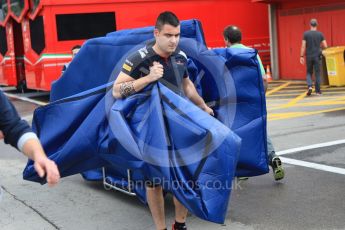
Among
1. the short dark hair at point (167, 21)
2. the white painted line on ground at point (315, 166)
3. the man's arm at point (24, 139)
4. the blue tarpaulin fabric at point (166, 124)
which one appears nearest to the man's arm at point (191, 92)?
the blue tarpaulin fabric at point (166, 124)

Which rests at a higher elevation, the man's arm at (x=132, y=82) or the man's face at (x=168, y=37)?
the man's face at (x=168, y=37)

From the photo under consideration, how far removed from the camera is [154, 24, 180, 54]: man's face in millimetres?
4344

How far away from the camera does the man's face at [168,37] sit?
171 inches

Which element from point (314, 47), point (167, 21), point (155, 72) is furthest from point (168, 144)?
point (314, 47)

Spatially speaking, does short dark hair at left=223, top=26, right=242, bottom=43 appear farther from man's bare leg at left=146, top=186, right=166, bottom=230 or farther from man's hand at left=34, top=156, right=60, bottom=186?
man's hand at left=34, top=156, right=60, bottom=186

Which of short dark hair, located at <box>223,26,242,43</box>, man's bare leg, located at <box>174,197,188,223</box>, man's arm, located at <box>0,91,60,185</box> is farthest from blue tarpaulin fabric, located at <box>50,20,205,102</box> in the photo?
man's arm, located at <box>0,91,60,185</box>

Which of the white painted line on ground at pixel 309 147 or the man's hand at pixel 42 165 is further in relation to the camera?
the white painted line on ground at pixel 309 147

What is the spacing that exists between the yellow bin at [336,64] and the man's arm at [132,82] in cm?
1208

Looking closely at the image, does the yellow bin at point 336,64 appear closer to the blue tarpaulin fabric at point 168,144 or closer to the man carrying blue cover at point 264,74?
the man carrying blue cover at point 264,74

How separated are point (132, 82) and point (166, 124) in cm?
50

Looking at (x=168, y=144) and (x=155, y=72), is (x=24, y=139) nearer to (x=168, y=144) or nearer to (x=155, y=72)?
(x=168, y=144)

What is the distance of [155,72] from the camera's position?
170 inches

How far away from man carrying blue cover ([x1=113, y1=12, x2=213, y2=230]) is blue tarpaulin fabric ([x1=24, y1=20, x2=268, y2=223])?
0.10 metres

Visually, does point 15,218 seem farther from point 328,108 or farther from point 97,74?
point 328,108
